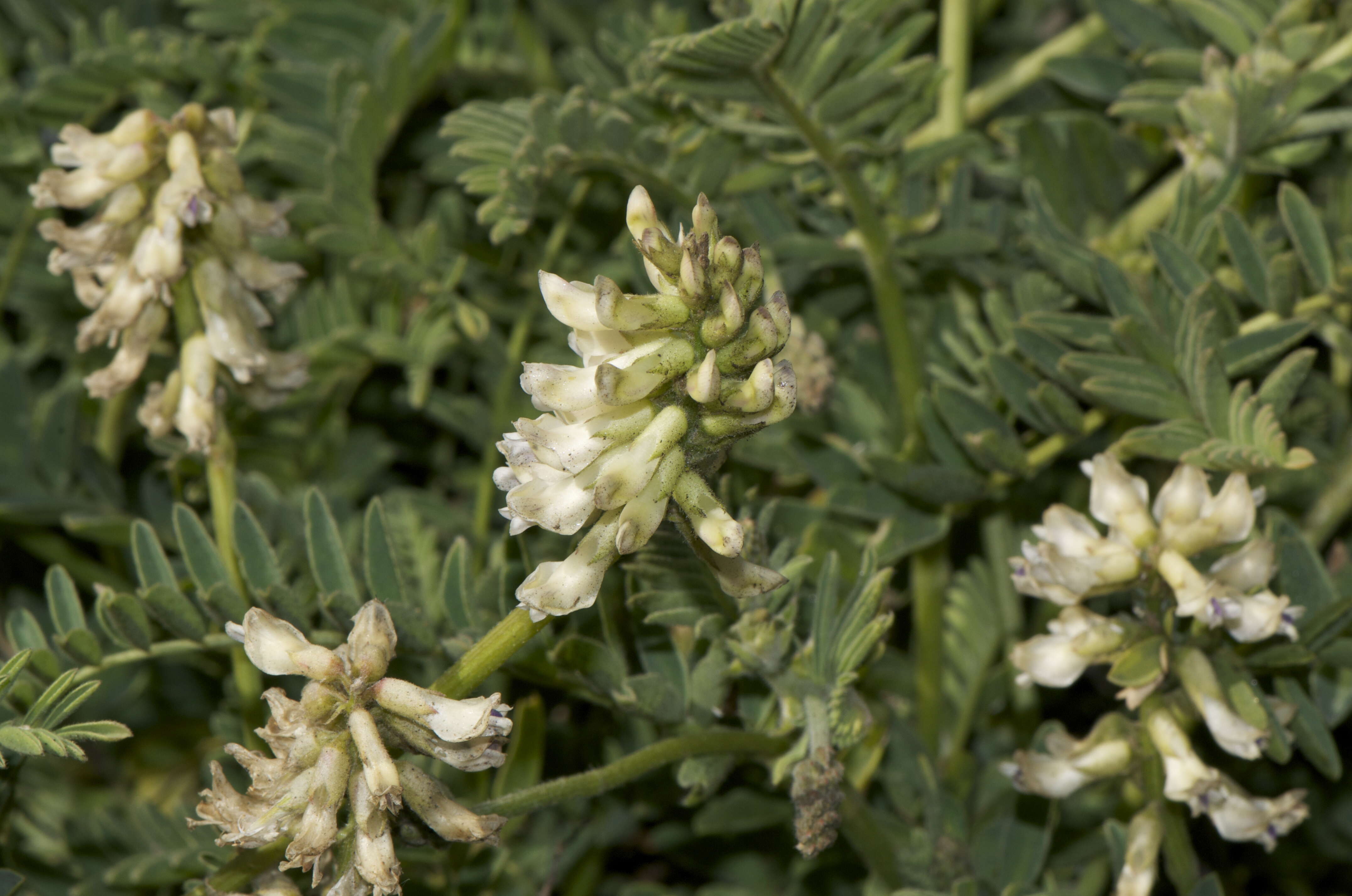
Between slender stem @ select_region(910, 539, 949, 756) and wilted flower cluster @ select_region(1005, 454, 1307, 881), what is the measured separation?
0.99ft

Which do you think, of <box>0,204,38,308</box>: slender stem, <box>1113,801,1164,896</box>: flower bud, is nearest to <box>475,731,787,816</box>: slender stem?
<box>1113,801,1164,896</box>: flower bud

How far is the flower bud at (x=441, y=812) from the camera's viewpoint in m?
1.04

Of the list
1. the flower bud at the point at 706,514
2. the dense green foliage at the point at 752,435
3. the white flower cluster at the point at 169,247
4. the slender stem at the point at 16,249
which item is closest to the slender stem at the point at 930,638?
the dense green foliage at the point at 752,435

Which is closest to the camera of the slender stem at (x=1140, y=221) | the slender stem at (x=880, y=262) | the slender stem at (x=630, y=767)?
the slender stem at (x=630, y=767)

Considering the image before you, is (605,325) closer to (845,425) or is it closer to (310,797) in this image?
(310,797)

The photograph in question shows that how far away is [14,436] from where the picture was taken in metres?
1.78

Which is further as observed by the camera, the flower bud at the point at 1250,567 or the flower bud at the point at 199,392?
the flower bud at the point at 199,392

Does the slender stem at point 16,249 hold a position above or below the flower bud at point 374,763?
below

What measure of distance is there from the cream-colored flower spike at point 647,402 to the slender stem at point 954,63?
0.95m

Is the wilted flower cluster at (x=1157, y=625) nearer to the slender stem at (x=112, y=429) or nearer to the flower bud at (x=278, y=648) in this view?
the flower bud at (x=278, y=648)

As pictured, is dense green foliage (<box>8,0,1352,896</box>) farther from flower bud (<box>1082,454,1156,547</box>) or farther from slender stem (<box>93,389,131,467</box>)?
flower bud (<box>1082,454,1156,547</box>)

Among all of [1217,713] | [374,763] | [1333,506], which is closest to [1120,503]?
[1217,713]

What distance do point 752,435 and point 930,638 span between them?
502 mm

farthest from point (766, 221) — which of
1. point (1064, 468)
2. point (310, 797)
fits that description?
point (310, 797)
